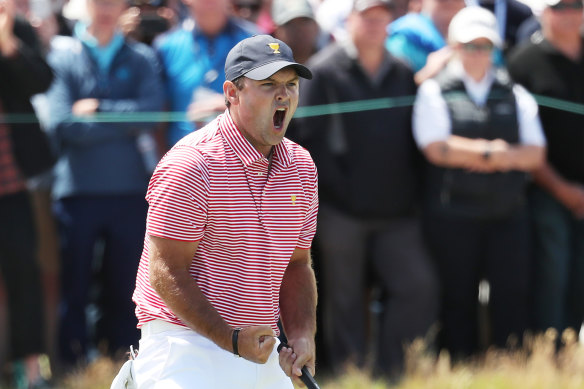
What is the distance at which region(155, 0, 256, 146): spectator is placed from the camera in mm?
7586

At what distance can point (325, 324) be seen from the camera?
752 cm

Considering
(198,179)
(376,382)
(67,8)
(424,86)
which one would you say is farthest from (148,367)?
(67,8)

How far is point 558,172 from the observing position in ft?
25.5

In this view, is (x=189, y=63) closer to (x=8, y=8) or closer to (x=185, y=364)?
(x=8, y=8)

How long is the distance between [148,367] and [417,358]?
11.1 feet

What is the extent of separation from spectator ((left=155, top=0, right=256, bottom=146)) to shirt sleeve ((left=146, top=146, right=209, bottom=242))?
3.61 meters

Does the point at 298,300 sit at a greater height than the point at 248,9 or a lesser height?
lesser

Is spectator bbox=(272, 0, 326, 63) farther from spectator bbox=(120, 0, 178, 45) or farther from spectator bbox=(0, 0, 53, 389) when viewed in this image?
spectator bbox=(0, 0, 53, 389)

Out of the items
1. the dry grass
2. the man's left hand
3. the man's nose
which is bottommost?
the dry grass

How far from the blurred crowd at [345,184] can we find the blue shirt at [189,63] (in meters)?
0.01

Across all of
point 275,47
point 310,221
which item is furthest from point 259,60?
point 310,221

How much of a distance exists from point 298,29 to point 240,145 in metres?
3.77

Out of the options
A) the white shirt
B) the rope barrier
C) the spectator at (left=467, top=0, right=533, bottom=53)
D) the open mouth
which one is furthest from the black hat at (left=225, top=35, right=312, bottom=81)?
the spectator at (left=467, top=0, right=533, bottom=53)

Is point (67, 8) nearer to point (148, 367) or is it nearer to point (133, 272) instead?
point (133, 272)
